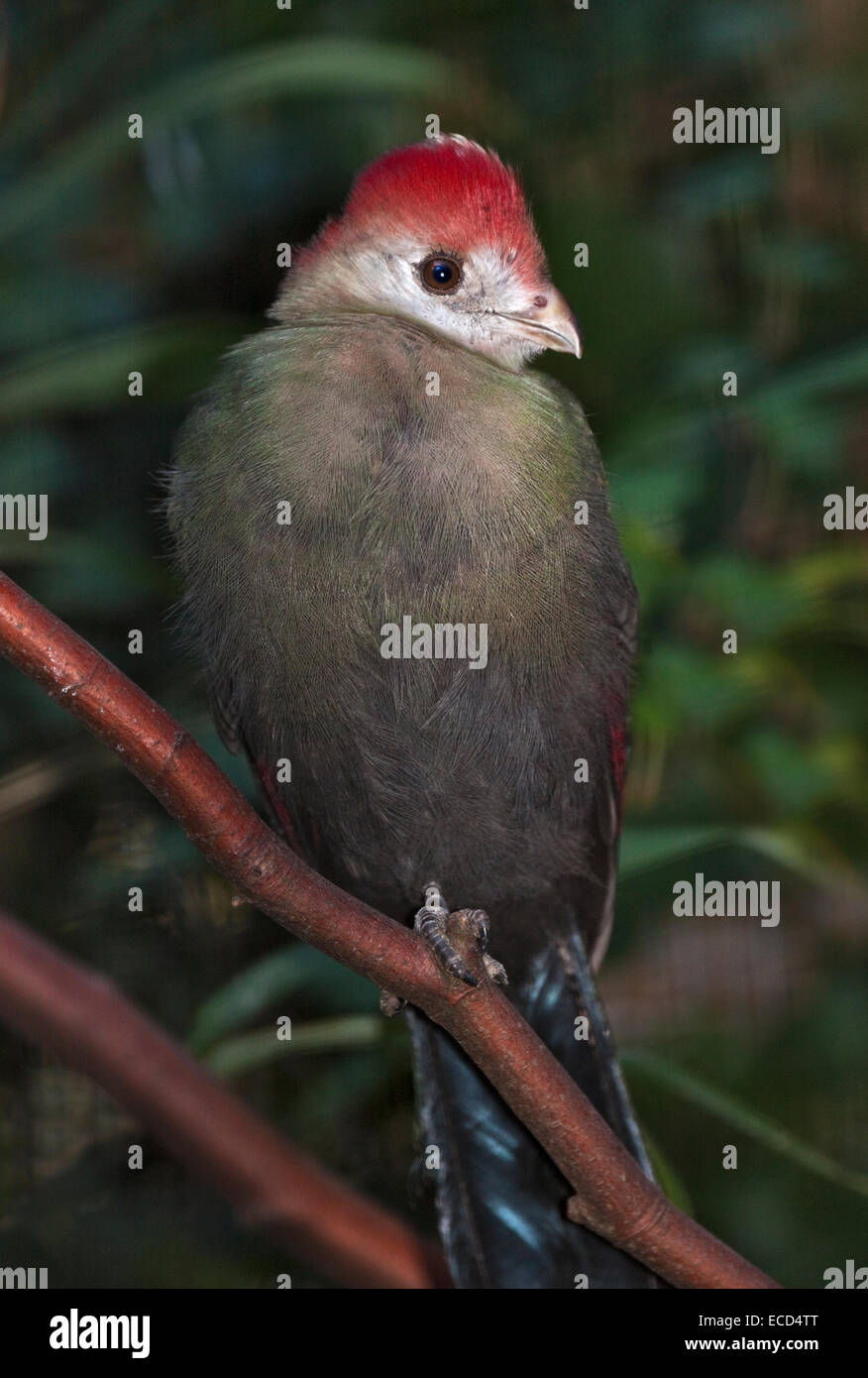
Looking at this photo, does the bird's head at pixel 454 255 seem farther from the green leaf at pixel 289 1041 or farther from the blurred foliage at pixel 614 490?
the green leaf at pixel 289 1041

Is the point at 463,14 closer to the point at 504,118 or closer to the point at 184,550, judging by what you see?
the point at 504,118

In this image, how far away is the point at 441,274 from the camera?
1.56 m

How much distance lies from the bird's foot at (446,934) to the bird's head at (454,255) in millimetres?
608

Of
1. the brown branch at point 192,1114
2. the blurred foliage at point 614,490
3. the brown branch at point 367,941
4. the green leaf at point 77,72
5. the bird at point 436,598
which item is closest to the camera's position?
the brown branch at point 367,941

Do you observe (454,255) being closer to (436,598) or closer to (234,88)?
(436,598)

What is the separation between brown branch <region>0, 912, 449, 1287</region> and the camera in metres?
1.60

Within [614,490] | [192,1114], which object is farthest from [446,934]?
[614,490]

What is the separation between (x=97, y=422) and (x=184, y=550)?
68 centimetres

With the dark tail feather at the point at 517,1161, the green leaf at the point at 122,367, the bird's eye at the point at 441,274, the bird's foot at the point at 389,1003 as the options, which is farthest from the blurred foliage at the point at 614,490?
the bird's eye at the point at 441,274

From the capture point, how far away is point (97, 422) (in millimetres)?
2166

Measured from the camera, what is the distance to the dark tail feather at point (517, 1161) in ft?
5.48

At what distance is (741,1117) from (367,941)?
2.24ft
